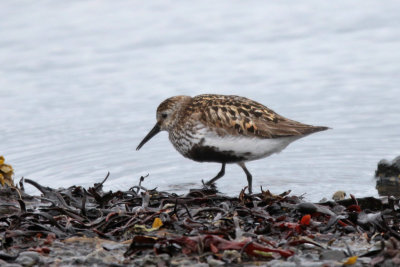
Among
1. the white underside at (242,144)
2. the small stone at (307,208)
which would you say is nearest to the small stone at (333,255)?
the small stone at (307,208)

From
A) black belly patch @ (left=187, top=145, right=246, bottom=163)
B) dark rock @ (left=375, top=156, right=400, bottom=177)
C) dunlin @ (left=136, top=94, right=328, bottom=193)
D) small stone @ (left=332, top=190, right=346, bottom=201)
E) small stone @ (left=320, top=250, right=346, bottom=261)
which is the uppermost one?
dunlin @ (left=136, top=94, right=328, bottom=193)

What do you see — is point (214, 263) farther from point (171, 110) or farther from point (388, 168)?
point (388, 168)

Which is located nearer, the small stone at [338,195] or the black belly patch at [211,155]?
the small stone at [338,195]

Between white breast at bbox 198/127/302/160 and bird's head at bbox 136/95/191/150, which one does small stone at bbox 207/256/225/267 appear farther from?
bird's head at bbox 136/95/191/150

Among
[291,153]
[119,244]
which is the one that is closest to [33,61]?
[291,153]

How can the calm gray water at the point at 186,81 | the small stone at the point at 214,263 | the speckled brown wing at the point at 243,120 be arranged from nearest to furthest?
the small stone at the point at 214,263 < the speckled brown wing at the point at 243,120 < the calm gray water at the point at 186,81

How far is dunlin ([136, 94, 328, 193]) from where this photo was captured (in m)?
6.31

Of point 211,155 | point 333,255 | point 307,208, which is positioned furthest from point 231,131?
point 333,255

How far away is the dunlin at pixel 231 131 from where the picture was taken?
631 cm

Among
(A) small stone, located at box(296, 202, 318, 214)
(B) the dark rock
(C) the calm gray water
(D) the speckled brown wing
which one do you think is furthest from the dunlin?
(A) small stone, located at box(296, 202, 318, 214)

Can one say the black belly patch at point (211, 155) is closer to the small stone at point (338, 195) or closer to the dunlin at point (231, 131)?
the dunlin at point (231, 131)

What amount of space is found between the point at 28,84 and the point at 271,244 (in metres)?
6.43

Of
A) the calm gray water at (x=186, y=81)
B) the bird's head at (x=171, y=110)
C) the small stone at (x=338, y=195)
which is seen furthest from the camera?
the calm gray water at (x=186, y=81)

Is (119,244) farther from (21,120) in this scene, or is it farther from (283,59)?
(283,59)
